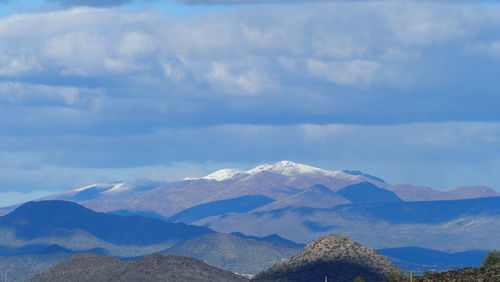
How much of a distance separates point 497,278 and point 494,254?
7029 centimetres

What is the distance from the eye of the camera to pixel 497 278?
12488 cm

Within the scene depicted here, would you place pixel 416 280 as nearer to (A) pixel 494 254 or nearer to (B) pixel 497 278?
(B) pixel 497 278

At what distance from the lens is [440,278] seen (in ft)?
429

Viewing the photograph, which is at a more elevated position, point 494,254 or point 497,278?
point 494,254

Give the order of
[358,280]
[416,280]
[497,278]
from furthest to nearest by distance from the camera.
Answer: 1. [358,280]
2. [416,280]
3. [497,278]

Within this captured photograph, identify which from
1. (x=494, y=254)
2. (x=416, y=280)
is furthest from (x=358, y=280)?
(x=416, y=280)

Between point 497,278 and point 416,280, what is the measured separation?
11.3 m

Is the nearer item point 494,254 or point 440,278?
point 440,278

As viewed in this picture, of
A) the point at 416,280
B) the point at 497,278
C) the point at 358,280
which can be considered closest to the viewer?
the point at 497,278

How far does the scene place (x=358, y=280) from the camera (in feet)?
620

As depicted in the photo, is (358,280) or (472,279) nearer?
(472,279)

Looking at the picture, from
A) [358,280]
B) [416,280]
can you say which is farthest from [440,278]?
[358,280]

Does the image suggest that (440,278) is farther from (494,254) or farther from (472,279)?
(494,254)

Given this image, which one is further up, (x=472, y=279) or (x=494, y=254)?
(x=494, y=254)
